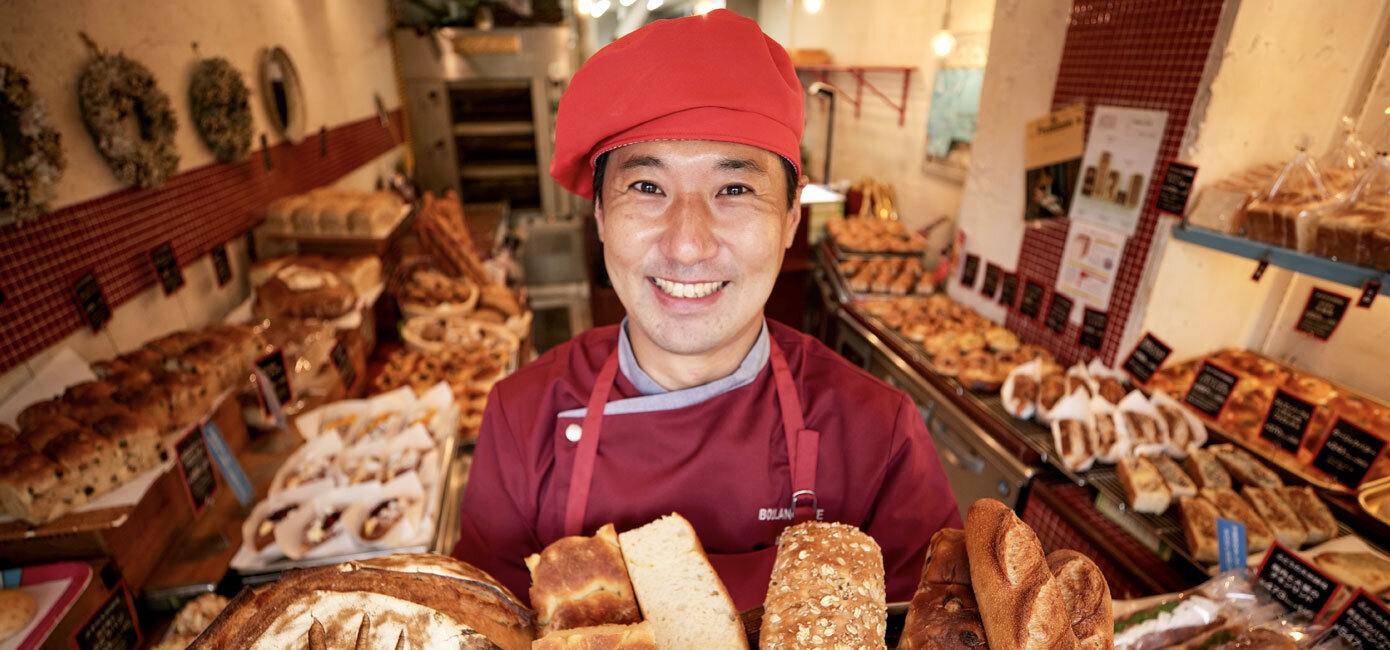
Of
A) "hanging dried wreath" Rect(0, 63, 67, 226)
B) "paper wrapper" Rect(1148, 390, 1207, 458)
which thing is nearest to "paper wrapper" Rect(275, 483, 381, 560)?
"hanging dried wreath" Rect(0, 63, 67, 226)

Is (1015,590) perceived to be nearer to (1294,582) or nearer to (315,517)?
(1294,582)

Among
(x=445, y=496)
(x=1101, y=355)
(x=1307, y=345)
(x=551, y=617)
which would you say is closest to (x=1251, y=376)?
(x=1307, y=345)

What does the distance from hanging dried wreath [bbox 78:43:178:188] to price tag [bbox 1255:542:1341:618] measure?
4.82 meters

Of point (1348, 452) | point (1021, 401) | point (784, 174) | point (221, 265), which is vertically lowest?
point (1021, 401)

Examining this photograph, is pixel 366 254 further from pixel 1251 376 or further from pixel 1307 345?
pixel 1307 345

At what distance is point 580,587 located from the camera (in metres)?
0.99

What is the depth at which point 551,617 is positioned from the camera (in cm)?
95

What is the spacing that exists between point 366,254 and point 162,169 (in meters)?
1.26

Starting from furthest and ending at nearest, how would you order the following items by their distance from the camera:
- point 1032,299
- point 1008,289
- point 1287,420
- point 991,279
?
point 991,279, point 1008,289, point 1032,299, point 1287,420

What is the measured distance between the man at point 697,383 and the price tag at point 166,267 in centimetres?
273

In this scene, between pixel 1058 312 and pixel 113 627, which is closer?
pixel 113 627

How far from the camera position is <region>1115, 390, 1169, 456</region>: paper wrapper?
2693mm

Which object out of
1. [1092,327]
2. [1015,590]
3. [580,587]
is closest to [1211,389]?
[1092,327]

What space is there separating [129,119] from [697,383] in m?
3.54
